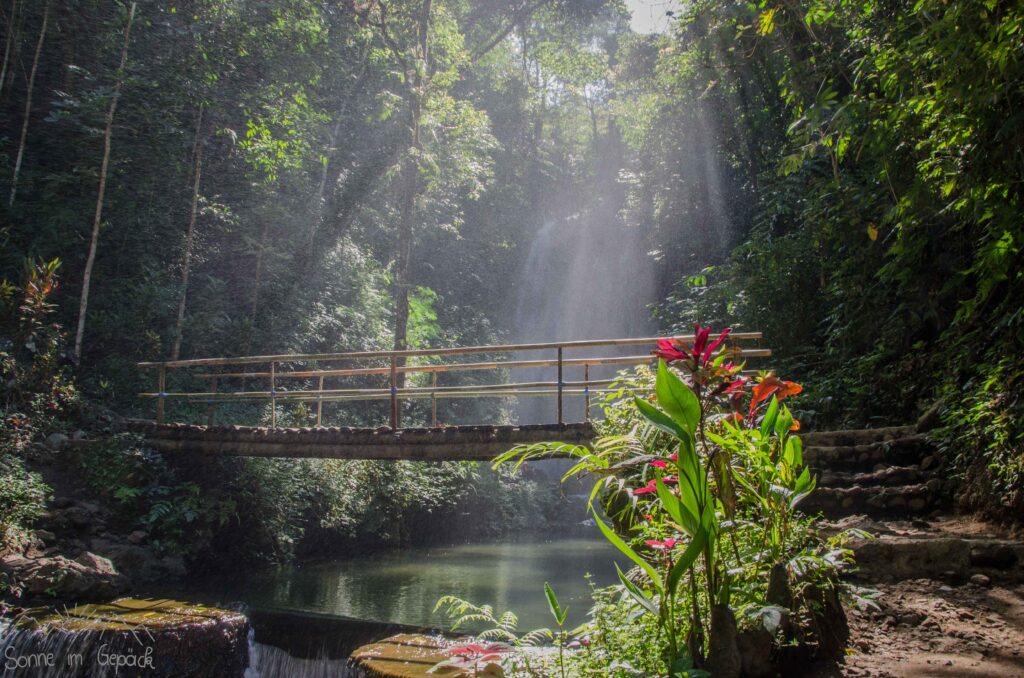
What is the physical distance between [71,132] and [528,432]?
1072cm

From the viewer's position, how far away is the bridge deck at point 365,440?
6.86 meters

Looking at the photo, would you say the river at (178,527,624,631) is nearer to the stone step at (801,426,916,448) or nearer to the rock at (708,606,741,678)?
the stone step at (801,426,916,448)

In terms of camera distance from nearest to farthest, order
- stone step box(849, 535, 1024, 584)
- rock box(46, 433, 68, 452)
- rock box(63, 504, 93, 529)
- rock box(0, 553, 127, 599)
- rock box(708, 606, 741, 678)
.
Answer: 1. rock box(708, 606, 741, 678)
2. stone step box(849, 535, 1024, 584)
3. rock box(0, 553, 127, 599)
4. rock box(63, 504, 93, 529)
5. rock box(46, 433, 68, 452)

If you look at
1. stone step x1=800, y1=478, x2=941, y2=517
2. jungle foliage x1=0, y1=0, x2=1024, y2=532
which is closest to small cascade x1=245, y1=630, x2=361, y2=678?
stone step x1=800, y1=478, x2=941, y2=517

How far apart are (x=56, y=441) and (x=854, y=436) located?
9934mm

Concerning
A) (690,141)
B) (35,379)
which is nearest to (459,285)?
(690,141)

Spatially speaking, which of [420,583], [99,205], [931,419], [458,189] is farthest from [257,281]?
[931,419]

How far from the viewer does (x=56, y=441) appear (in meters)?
9.73

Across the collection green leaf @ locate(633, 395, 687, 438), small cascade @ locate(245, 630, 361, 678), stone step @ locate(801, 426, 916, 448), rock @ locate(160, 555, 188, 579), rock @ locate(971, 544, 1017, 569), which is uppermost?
stone step @ locate(801, 426, 916, 448)

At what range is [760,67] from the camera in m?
13.9

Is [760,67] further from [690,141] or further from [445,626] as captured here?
[445,626]

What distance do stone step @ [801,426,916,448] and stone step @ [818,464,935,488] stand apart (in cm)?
48

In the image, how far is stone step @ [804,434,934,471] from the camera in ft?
20.1

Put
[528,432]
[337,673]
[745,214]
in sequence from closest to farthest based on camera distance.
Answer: [337,673] → [528,432] → [745,214]
